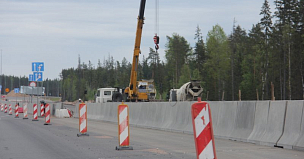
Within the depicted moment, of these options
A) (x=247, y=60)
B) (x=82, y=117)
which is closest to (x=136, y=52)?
(x=82, y=117)

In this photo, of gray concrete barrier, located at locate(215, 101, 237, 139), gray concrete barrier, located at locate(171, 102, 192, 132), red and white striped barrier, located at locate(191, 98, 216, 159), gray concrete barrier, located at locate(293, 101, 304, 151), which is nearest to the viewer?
red and white striped barrier, located at locate(191, 98, 216, 159)

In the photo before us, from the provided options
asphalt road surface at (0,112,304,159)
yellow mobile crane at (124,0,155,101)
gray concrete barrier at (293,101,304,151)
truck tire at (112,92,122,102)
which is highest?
yellow mobile crane at (124,0,155,101)

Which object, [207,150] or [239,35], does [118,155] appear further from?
[239,35]

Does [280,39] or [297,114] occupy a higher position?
[280,39]

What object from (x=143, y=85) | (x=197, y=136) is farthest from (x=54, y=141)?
(x=143, y=85)

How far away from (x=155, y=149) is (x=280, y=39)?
206 feet

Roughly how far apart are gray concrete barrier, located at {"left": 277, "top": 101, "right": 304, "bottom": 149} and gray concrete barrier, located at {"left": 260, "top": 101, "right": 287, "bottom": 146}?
0.19m

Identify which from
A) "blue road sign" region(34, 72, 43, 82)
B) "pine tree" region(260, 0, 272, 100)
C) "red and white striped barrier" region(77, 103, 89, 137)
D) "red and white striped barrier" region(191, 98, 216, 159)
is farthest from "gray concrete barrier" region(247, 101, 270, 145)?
"pine tree" region(260, 0, 272, 100)

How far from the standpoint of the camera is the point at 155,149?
1296cm

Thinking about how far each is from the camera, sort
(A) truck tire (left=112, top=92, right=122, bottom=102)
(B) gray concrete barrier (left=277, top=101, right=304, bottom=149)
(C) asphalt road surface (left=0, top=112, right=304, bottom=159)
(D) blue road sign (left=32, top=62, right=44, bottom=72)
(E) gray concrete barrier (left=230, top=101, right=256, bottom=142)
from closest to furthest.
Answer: (C) asphalt road surface (left=0, top=112, right=304, bottom=159), (B) gray concrete barrier (left=277, top=101, right=304, bottom=149), (E) gray concrete barrier (left=230, top=101, right=256, bottom=142), (A) truck tire (left=112, top=92, right=122, bottom=102), (D) blue road sign (left=32, top=62, right=44, bottom=72)

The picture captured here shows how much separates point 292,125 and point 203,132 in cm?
614

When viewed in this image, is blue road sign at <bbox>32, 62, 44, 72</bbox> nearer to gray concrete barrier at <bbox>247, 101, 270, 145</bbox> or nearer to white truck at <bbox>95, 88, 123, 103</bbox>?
white truck at <bbox>95, 88, 123, 103</bbox>

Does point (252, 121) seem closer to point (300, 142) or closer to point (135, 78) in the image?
point (300, 142)

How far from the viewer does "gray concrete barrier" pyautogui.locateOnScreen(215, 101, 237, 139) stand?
1586 centimetres
